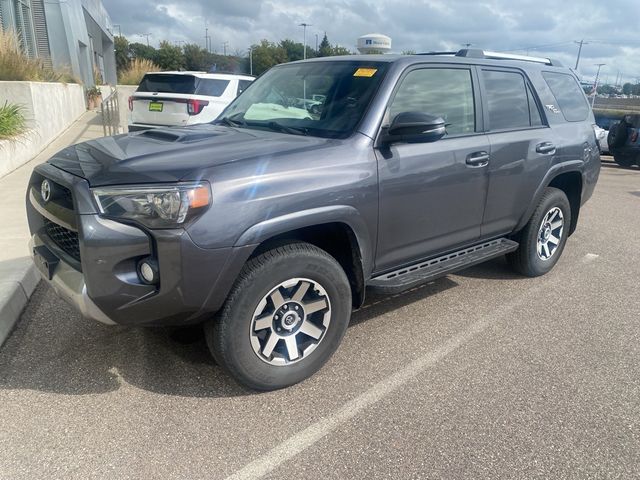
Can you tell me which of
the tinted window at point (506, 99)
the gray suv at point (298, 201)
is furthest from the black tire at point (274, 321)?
the tinted window at point (506, 99)

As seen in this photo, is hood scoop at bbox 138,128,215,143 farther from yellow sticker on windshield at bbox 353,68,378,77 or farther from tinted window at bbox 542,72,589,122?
tinted window at bbox 542,72,589,122

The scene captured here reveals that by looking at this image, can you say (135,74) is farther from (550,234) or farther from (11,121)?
(550,234)

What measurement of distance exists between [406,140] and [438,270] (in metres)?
1.02

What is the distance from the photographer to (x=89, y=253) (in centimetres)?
244

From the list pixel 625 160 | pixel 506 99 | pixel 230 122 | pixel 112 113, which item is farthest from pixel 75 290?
pixel 625 160

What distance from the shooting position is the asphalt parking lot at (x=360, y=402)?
8.04 ft

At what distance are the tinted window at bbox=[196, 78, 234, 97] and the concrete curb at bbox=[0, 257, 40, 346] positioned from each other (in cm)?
603

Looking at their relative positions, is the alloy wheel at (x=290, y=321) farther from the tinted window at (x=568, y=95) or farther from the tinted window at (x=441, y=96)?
the tinted window at (x=568, y=95)

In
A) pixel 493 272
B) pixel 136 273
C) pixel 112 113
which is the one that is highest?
pixel 136 273

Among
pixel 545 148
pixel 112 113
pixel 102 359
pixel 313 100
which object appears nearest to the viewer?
pixel 102 359

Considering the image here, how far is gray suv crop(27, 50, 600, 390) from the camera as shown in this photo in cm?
249

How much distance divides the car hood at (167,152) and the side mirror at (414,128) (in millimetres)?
386

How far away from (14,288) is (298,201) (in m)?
2.49

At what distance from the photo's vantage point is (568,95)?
16.3 ft
